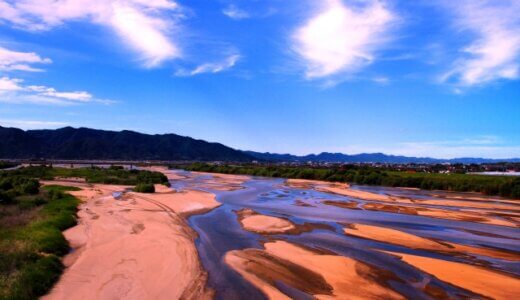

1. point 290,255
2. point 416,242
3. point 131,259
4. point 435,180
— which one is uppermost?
point 435,180

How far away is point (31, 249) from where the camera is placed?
1489 cm

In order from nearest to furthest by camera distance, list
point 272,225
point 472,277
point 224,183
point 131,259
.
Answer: point 472,277 < point 131,259 < point 272,225 < point 224,183

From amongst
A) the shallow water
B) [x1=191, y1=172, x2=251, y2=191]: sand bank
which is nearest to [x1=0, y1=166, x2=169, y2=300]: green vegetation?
the shallow water

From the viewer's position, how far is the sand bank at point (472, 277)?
43.3 ft

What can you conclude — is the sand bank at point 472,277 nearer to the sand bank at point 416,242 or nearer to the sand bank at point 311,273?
the sand bank at point 311,273

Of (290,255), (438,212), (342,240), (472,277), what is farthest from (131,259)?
(438,212)

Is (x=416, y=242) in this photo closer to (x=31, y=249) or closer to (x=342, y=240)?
(x=342, y=240)

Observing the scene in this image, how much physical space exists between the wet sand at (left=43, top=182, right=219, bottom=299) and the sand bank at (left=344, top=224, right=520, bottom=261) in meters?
8.90

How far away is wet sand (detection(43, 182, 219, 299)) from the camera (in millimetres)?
12461

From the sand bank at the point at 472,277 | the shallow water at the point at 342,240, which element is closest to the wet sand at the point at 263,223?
the shallow water at the point at 342,240

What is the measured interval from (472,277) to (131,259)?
1173 cm

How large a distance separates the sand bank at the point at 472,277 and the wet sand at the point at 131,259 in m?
7.91

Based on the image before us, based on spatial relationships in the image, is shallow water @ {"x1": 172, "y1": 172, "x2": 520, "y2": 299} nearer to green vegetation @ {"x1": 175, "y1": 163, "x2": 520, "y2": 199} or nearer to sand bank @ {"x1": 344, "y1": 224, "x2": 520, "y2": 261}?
sand bank @ {"x1": 344, "y1": 224, "x2": 520, "y2": 261}

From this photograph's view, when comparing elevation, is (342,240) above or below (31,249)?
below
